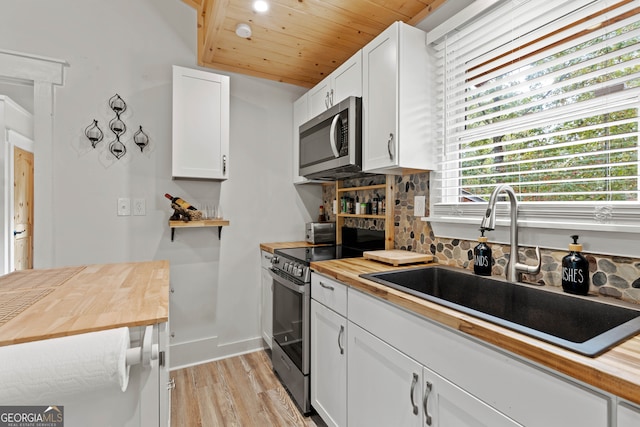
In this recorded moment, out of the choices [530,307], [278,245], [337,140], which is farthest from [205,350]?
[530,307]

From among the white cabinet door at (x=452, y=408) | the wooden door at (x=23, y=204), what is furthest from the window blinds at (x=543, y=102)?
the wooden door at (x=23, y=204)

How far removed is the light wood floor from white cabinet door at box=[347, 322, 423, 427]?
1.88ft

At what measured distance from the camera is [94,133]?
85.6 inches

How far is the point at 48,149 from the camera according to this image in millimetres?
2072

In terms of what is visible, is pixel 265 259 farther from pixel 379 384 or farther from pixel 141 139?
pixel 379 384

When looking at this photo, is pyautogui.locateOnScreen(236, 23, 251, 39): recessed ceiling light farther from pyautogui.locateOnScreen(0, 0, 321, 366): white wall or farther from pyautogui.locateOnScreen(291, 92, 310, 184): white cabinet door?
pyautogui.locateOnScreen(291, 92, 310, 184): white cabinet door

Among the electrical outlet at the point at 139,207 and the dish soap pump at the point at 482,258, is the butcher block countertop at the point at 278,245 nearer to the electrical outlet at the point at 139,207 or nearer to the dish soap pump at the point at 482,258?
the electrical outlet at the point at 139,207

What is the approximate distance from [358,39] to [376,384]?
219cm

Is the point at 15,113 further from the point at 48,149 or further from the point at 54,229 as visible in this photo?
the point at 54,229

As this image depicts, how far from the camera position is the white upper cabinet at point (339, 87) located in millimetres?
1956

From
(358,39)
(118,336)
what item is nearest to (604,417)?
(118,336)

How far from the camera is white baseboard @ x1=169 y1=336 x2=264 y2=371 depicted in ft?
7.95

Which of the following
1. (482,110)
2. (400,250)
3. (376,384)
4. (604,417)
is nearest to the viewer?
(604,417)

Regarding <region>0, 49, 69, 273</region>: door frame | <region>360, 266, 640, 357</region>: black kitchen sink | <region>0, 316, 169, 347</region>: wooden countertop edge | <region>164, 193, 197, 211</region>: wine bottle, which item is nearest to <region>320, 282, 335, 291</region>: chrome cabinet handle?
<region>360, 266, 640, 357</region>: black kitchen sink
